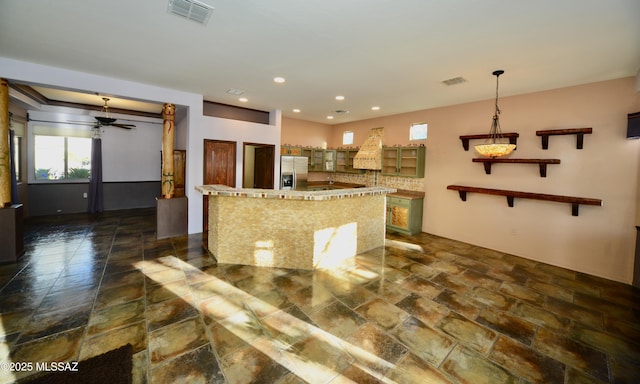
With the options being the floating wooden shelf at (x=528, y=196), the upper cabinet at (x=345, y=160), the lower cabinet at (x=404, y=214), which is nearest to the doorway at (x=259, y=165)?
the upper cabinet at (x=345, y=160)

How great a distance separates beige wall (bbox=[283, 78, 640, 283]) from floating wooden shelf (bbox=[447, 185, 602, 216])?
127 mm

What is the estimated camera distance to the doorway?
268 inches

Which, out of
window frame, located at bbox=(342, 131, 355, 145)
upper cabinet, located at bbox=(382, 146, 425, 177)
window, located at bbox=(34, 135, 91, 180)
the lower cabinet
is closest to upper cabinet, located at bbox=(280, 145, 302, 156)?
window frame, located at bbox=(342, 131, 355, 145)

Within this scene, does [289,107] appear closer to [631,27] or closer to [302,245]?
[302,245]

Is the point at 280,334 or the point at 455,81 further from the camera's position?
the point at 455,81

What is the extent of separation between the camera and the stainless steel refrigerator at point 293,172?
6.97 meters

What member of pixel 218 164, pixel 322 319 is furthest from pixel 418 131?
pixel 322 319

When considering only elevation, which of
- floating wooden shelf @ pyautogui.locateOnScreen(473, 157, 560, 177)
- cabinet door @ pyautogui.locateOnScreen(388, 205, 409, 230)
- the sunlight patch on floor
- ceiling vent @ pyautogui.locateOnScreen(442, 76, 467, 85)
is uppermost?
ceiling vent @ pyautogui.locateOnScreen(442, 76, 467, 85)

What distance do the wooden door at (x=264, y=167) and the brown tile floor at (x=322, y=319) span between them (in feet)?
10.1

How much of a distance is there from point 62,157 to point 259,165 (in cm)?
530

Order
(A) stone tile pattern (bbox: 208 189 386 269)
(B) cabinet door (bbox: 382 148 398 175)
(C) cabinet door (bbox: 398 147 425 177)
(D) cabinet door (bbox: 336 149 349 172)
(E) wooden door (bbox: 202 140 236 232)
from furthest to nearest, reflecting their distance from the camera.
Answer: (D) cabinet door (bbox: 336 149 349 172) → (B) cabinet door (bbox: 382 148 398 175) → (C) cabinet door (bbox: 398 147 425 177) → (E) wooden door (bbox: 202 140 236 232) → (A) stone tile pattern (bbox: 208 189 386 269)

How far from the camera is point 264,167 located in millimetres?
7102

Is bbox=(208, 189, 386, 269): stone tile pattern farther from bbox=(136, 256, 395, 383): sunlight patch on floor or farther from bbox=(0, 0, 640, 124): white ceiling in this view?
bbox=(0, 0, 640, 124): white ceiling

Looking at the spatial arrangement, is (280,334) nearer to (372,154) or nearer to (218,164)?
(218,164)
